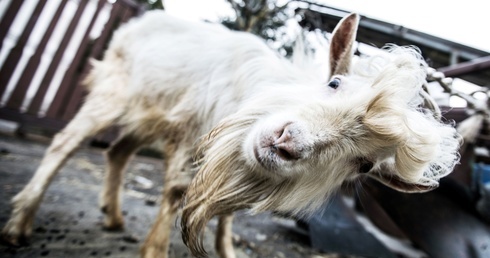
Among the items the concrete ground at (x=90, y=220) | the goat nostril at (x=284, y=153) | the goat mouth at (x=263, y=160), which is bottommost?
the concrete ground at (x=90, y=220)

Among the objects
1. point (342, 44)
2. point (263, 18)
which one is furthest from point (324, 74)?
point (263, 18)

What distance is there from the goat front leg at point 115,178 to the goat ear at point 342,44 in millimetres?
1701

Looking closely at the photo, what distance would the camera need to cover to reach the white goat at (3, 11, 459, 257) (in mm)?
1232

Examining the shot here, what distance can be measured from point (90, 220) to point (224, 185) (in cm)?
151

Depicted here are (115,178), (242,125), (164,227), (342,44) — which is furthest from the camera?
(115,178)

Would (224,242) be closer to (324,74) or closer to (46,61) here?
(324,74)

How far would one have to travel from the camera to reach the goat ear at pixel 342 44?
1633 mm

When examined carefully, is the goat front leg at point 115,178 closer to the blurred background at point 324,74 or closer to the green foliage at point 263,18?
the blurred background at point 324,74

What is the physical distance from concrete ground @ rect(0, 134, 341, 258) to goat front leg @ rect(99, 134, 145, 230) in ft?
0.33

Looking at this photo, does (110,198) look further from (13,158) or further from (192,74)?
(13,158)

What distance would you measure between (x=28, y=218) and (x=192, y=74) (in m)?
1.42

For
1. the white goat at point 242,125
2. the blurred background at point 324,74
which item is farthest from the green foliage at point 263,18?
the white goat at point 242,125

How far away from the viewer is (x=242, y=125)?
1558 millimetres

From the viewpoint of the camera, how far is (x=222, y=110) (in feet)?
6.47
